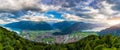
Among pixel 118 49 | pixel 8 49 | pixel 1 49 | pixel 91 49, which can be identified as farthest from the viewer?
pixel 8 49

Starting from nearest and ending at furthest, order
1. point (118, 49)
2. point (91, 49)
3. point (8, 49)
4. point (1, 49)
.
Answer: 1. point (118, 49)
2. point (91, 49)
3. point (1, 49)
4. point (8, 49)

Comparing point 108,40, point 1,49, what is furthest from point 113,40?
point 1,49

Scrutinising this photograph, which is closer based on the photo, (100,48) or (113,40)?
(100,48)

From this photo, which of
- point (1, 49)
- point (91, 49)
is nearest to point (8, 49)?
point (1, 49)

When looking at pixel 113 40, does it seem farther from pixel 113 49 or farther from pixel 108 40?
pixel 113 49

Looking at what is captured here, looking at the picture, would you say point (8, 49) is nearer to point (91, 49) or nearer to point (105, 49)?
point (91, 49)

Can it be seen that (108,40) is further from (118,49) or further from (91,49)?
(118,49)

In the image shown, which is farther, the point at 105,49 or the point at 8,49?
the point at 8,49

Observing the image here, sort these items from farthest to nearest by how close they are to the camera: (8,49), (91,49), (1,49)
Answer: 1. (8,49)
2. (1,49)
3. (91,49)
